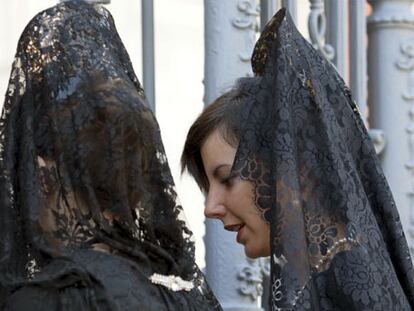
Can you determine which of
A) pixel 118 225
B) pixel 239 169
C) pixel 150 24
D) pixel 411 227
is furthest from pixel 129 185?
pixel 411 227

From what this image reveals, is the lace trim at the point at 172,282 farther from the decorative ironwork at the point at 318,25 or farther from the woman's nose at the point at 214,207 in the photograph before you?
the decorative ironwork at the point at 318,25

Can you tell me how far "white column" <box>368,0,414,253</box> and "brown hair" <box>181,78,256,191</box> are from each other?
104 inches

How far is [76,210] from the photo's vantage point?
3768 millimetres

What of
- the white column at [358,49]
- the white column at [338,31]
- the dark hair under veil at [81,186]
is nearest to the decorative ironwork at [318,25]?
the white column at [338,31]

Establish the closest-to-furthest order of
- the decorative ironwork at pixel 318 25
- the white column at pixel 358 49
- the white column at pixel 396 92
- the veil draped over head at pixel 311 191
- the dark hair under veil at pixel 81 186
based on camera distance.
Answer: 1. the veil draped over head at pixel 311 191
2. the dark hair under veil at pixel 81 186
3. the decorative ironwork at pixel 318 25
4. the white column at pixel 358 49
5. the white column at pixel 396 92

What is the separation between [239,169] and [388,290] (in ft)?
1.13

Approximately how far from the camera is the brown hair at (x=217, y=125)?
3271mm

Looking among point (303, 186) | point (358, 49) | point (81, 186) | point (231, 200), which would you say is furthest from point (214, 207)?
point (358, 49)

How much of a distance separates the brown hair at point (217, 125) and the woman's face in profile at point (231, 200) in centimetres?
2

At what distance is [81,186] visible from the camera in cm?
377

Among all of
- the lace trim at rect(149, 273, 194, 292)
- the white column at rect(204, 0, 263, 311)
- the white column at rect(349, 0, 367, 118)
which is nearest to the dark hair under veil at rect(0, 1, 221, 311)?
the lace trim at rect(149, 273, 194, 292)

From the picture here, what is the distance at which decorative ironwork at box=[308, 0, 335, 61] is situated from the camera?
18.3 feet

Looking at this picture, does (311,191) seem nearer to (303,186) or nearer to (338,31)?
(303,186)

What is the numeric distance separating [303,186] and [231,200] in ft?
0.70
